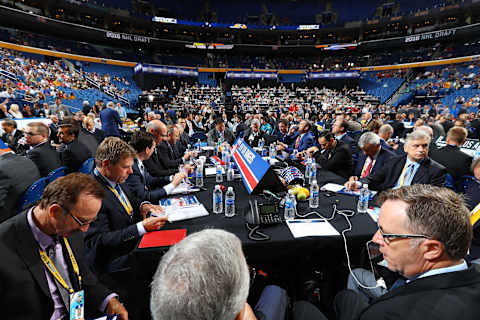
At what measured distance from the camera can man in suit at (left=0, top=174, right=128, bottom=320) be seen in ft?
3.62

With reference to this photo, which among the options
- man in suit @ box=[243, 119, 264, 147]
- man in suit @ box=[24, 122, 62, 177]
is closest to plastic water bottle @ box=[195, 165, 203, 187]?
man in suit @ box=[24, 122, 62, 177]

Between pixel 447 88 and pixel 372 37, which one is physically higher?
pixel 372 37

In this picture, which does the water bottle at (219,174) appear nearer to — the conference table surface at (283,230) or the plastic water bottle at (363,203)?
the conference table surface at (283,230)

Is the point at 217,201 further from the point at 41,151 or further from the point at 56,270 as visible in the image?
the point at 41,151

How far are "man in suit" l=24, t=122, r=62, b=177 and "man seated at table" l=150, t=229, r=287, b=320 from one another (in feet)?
11.9

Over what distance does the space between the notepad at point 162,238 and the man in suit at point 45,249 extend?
431mm

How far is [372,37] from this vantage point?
25672 mm

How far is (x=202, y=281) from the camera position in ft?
2.15

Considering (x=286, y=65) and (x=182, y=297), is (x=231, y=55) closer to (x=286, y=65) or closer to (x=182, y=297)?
(x=286, y=65)

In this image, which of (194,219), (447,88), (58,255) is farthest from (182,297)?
(447,88)

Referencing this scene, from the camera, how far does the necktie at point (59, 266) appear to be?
129cm

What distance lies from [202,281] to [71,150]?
411 cm

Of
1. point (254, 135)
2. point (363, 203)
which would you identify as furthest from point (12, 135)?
point (363, 203)

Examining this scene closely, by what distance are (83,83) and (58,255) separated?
20.4 metres
